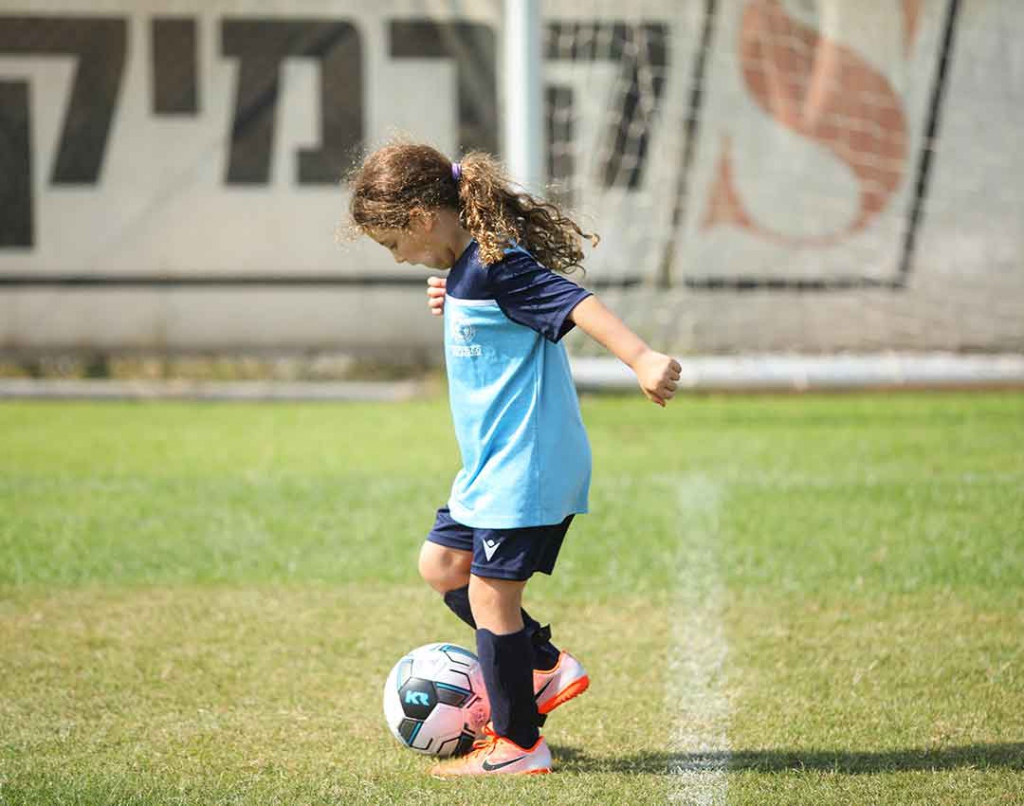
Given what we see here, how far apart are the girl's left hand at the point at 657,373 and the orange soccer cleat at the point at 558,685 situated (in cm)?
83

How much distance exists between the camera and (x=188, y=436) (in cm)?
848

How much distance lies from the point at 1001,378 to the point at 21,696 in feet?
22.0

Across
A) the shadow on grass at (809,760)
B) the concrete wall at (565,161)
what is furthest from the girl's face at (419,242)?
the concrete wall at (565,161)

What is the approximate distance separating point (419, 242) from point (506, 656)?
99 centimetres

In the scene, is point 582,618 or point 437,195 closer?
point 437,195

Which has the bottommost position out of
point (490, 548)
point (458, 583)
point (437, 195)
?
point (458, 583)

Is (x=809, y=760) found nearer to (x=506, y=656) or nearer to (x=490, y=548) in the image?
(x=506, y=656)

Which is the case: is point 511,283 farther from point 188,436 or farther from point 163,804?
point 188,436

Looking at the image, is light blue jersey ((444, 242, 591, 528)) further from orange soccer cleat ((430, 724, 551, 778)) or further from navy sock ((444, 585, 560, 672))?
orange soccer cleat ((430, 724, 551, 778))

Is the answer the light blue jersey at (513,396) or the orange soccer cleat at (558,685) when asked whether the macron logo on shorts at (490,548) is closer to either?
the light blue jersey at (513,396)

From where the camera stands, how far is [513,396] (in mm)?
3182

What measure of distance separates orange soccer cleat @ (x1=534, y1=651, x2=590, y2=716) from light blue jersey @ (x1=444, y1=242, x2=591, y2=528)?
17.9 inches

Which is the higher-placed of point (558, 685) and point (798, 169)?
point (798, 169)

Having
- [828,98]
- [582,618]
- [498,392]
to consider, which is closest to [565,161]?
[828,98]
